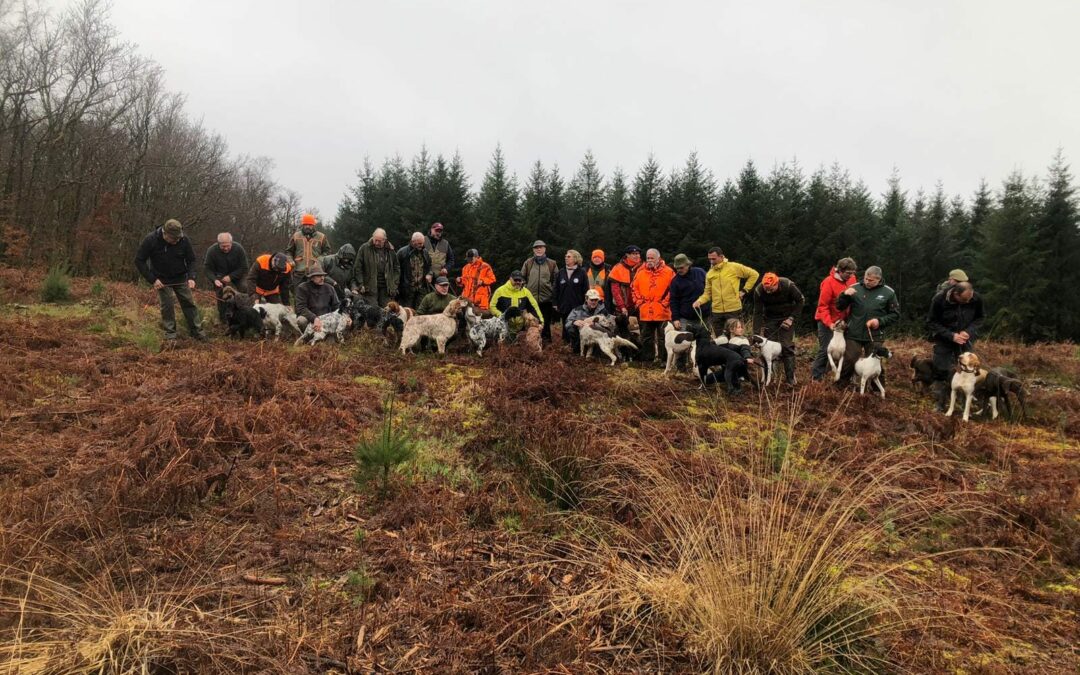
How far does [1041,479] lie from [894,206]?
1584 inches

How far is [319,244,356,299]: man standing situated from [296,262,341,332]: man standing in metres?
0.82

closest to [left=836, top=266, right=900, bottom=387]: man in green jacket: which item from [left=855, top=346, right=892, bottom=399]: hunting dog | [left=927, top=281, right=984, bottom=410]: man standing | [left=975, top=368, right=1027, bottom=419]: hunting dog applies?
[left=855, top=346, right=892, bottom=399]: hunting dog

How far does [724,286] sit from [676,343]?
1.29 meters

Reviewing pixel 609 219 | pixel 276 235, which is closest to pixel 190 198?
pixel 276 235

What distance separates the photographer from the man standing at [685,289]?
9250 mm

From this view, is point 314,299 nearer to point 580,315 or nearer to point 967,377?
point 580,315

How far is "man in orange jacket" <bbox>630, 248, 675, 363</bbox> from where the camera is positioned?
32.3 feet

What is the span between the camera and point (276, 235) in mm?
40719

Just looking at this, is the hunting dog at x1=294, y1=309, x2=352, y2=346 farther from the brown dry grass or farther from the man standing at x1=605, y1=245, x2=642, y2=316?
the man standing at x1=605, y1=245, x2=642, y2=316

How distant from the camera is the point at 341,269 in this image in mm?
12352

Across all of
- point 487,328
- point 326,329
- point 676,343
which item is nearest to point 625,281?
point 676,343

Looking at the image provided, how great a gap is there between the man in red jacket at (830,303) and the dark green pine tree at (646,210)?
793 inches

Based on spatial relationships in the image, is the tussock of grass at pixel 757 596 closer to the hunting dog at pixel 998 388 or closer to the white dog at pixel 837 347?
the hunting dog at pixel 998 388

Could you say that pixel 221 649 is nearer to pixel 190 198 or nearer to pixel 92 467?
pixel 92 467
